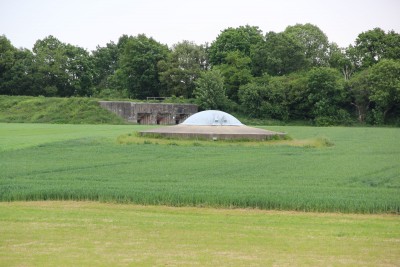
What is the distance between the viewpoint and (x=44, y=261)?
10250 millimetres

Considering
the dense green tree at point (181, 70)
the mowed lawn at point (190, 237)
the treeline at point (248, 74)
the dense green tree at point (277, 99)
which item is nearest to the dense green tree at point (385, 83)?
the treeline at point (248, 74)

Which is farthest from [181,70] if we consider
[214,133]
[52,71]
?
[214,133]

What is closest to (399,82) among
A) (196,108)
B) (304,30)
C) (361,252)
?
(196,108)

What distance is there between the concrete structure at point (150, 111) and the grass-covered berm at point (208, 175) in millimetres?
36424

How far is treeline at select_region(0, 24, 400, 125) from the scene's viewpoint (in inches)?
2990

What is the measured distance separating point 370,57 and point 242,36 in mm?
19194

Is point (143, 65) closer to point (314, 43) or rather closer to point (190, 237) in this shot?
point (314, 43)

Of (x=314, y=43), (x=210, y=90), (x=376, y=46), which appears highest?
(x=314, y=43)

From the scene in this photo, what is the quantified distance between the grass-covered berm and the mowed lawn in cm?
81

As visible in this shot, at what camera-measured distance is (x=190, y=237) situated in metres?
12.2

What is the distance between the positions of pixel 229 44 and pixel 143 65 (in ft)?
42.9

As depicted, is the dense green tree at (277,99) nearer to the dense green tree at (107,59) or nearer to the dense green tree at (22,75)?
the dense green tree at (22,75)

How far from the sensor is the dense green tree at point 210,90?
76.8 meters

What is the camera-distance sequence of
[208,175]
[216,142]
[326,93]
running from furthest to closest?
[326,93]
[216,142]
[208,175]
